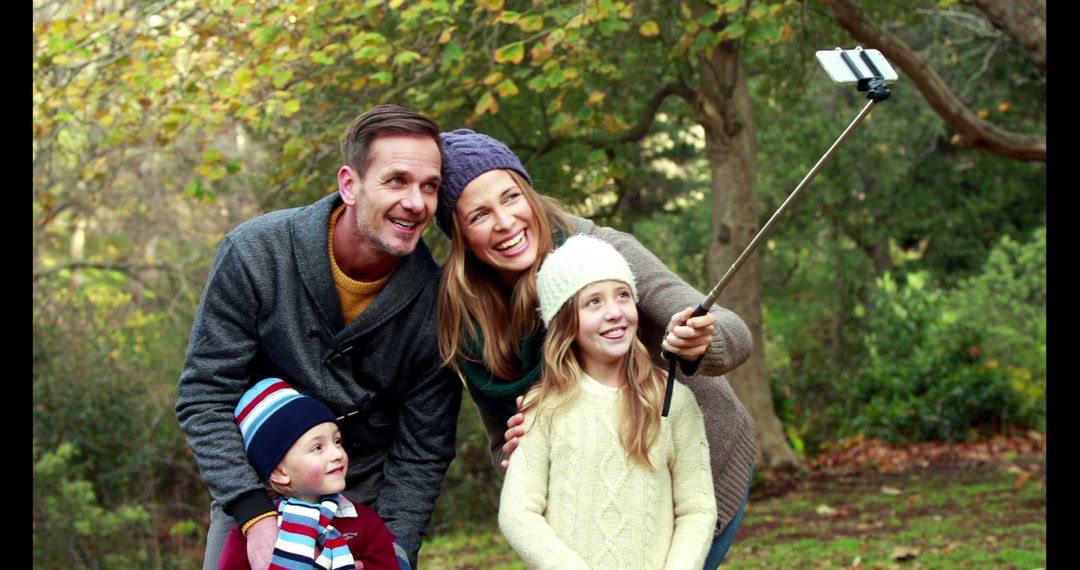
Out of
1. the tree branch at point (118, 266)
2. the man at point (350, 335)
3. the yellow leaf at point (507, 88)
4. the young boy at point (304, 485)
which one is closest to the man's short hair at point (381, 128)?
the man at point (350, 335)

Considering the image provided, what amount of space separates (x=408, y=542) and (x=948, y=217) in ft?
44.3

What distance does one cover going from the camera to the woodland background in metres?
7.47

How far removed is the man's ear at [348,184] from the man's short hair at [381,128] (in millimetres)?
19

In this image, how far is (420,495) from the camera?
11.4 feet

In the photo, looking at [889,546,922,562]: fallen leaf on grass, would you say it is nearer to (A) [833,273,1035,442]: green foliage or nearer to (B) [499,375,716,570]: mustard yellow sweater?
(B) [499,375,716,570]: mustard yellow sweater

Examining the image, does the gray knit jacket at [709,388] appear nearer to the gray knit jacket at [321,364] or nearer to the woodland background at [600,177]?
the gray knit jacket at [321,364]

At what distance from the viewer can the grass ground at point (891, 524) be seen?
7031mm

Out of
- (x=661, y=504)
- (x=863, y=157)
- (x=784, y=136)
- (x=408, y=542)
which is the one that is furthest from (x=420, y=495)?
(x=863, y=157)

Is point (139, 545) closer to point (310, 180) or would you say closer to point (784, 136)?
point (310, 180)

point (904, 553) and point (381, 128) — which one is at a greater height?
point (381, 128)

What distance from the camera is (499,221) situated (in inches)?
129

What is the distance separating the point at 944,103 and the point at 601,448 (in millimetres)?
5856

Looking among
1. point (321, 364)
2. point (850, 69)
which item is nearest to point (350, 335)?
point (321, 364)

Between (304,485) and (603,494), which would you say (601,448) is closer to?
(603,494)
